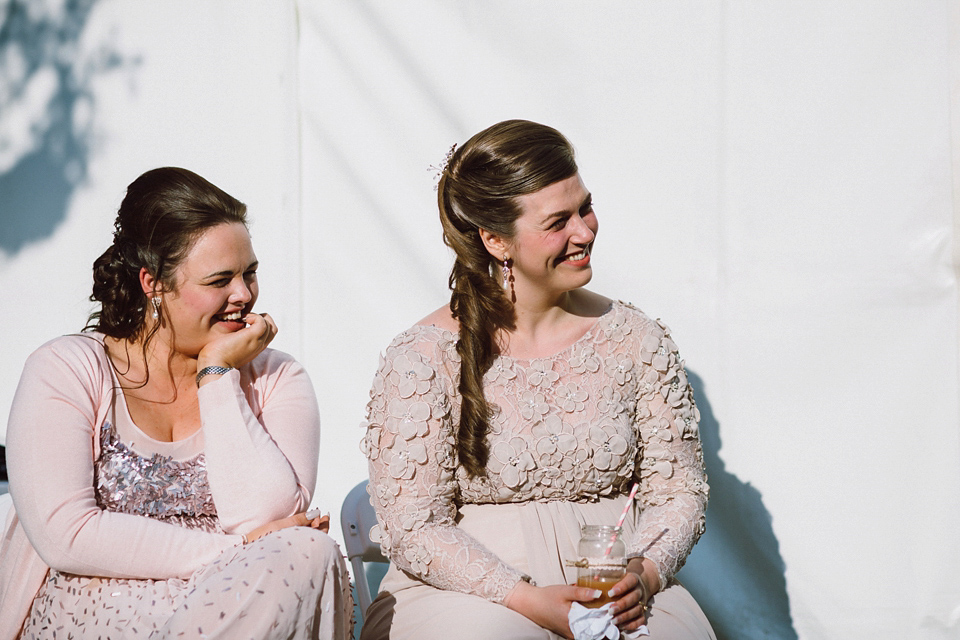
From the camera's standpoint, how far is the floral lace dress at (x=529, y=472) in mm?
2109

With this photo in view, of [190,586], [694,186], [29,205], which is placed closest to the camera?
[190,586]

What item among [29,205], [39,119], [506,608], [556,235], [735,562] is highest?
[39,119]

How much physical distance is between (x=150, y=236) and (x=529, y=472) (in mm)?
1018

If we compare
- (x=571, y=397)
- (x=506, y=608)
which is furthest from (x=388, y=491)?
(x=571, y=397)

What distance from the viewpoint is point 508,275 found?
2389 mm

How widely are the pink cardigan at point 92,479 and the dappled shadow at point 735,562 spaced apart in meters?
1.52

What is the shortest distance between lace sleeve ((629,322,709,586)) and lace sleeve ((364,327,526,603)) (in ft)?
1.42

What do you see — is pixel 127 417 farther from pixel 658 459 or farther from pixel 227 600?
pixel 658 459

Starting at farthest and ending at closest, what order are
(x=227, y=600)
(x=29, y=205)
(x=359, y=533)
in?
(x=29, y=205)
(x=359, y=533)
(x=227, y=600)

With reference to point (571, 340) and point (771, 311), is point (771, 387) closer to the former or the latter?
point (771, 311)

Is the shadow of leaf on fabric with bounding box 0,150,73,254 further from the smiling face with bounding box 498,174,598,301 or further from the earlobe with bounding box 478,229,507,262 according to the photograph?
the smiling face with bounding box 498,174,598,301

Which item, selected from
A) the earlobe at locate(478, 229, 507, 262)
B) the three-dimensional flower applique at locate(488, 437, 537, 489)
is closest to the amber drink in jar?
the three-dimensional flower applique at locate(488, 437, 537, 489)

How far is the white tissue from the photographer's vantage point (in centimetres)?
181

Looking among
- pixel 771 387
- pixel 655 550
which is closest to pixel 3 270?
pixel 655 550
